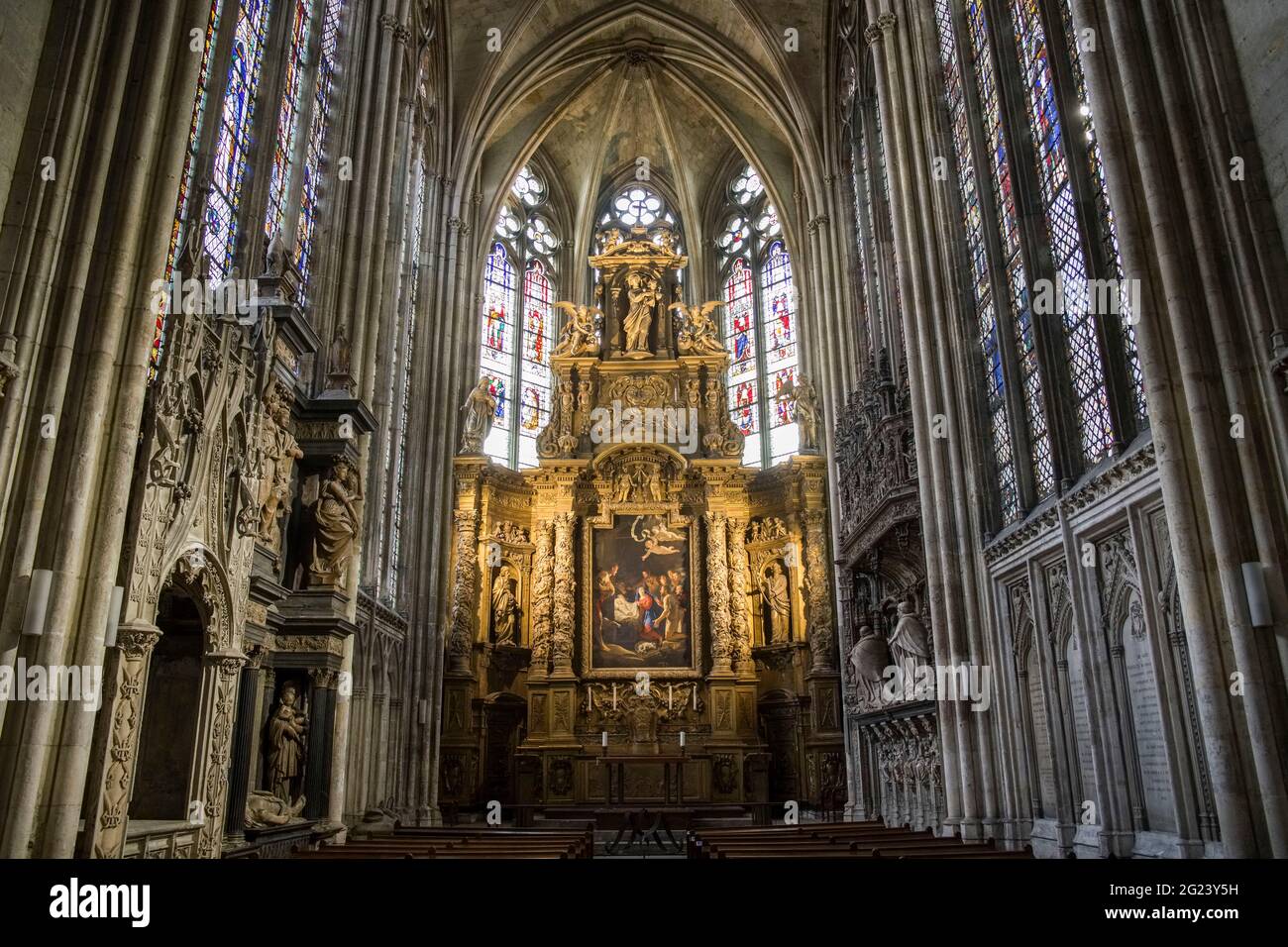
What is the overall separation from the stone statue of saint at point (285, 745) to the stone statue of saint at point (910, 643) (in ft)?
30.8

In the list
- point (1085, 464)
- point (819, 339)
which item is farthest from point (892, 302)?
point (1085, 464)

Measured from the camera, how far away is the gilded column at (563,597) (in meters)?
23.6

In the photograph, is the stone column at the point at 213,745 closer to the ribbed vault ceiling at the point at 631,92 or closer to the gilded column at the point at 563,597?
the gilded column at the point at 563,597

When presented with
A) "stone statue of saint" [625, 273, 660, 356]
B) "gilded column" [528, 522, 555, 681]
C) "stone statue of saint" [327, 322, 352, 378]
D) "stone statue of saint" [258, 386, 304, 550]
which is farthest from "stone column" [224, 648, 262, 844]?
"stone statue of saint" [625, 273, 660, 356]

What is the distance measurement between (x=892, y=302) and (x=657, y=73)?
45.6 feet

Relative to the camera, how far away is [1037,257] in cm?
1198

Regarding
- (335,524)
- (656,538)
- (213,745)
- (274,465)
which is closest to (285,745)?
(213,745)

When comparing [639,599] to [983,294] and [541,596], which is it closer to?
[541,596]

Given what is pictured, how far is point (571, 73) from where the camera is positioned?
28.2 metres

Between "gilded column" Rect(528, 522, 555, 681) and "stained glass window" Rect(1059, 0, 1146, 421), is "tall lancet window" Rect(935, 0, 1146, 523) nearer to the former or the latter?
"stained glass window" Rect(1059, 0, 1146, 421)

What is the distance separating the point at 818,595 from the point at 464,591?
8635 mm

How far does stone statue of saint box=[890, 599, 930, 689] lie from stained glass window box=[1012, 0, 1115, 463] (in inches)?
212

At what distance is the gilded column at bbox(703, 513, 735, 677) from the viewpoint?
930 inches

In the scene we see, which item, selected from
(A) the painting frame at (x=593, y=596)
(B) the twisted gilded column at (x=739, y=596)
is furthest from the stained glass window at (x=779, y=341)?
(A) the painting frame at (x=593, y=596)
